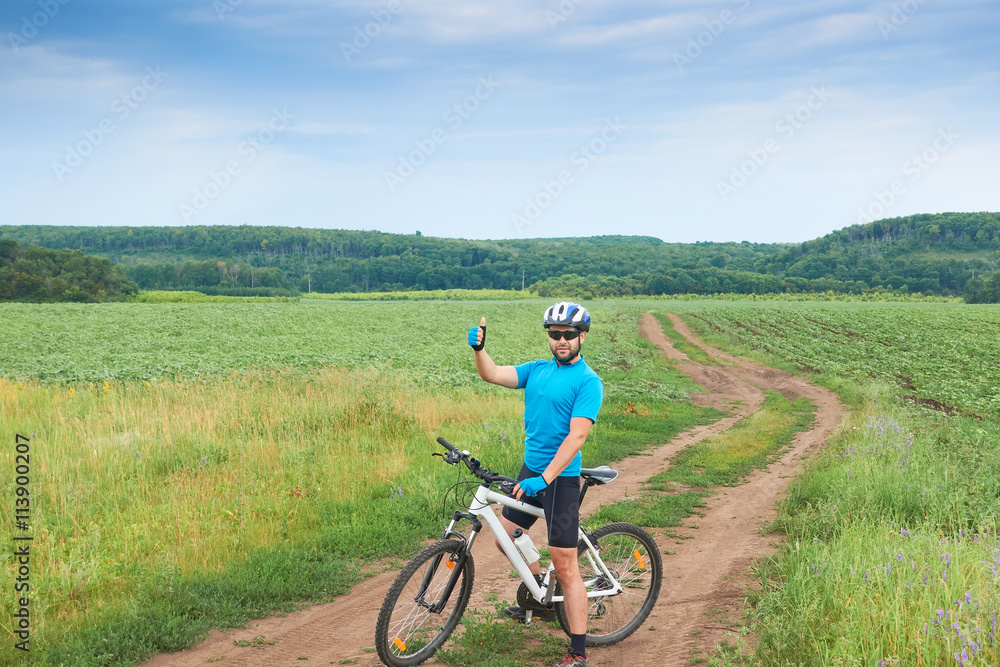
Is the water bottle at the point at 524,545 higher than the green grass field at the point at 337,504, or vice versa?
the water bottle at the point at 524,545

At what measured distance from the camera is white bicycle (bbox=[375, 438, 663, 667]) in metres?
4.38

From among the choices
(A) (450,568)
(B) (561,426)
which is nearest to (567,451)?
(B) (561,426)

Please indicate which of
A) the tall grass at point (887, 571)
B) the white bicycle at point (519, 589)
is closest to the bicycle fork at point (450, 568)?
the white bicycle at point (519, 589)

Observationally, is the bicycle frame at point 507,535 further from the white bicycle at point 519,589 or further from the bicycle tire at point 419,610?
the bicycle tire at point 419,610

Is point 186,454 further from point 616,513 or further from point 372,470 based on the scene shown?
point 616,513

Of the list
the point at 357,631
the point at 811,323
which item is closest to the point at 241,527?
the point at 357,631

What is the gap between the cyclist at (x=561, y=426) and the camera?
419 centimetres

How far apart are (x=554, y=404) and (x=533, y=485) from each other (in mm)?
553

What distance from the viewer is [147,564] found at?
6.26m

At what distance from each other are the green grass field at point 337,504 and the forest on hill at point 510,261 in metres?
123

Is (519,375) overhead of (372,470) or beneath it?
overhead

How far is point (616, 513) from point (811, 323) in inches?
2067

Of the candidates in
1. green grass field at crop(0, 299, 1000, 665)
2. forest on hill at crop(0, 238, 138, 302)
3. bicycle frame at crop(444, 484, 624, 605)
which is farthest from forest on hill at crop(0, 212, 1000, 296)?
bicycle frame at crop(444, 484, 624, 605)

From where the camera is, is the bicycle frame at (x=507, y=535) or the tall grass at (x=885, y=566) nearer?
the tall grass at (x=885, y=566)
